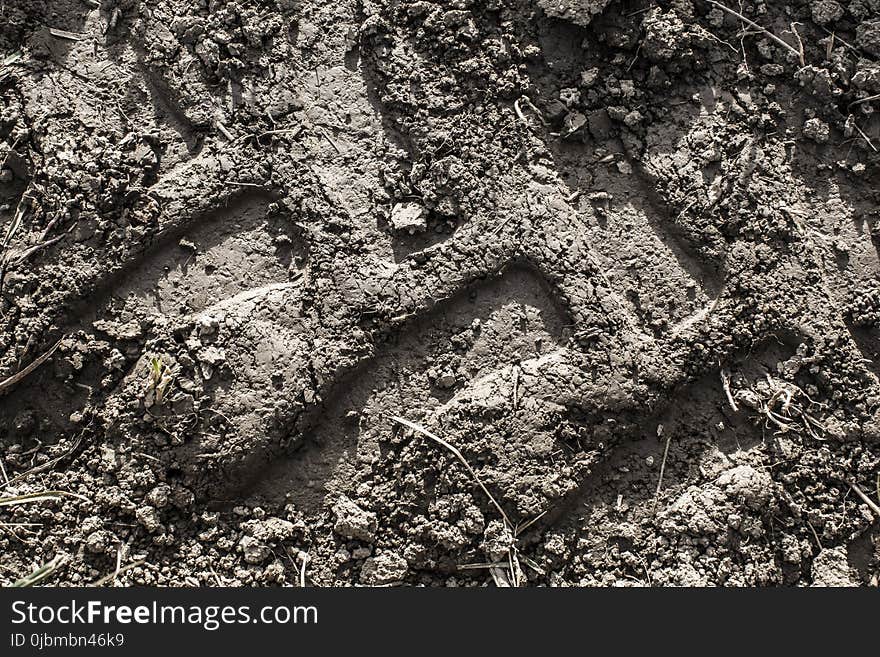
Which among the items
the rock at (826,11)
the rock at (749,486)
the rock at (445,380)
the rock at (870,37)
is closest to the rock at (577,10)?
the rock at (826,11)

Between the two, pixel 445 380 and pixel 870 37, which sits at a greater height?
pixel 870 37

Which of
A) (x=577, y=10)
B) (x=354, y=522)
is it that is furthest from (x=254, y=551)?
(x=577, y=10)

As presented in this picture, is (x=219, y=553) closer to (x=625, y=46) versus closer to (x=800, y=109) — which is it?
(x=625, y=46)

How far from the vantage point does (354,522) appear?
2.05m

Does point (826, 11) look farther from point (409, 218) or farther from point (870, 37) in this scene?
point (409, 218)

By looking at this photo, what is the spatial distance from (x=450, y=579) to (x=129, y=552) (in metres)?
0.79

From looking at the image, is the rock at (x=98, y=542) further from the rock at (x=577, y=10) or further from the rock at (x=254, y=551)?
the rock at (x=577, y=10)

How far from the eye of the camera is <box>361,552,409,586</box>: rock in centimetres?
205

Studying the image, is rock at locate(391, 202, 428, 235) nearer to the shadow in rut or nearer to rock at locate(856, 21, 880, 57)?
the shadow in rut

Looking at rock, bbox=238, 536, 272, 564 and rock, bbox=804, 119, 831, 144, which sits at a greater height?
rock, bbox=804, 119, 831, 144

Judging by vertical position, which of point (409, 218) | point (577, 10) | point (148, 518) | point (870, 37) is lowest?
point (148, 518)

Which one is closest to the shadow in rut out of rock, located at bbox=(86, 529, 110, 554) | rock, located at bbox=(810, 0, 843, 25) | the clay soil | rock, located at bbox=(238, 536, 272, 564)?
the clay soil

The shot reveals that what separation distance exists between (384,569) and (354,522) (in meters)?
0.14

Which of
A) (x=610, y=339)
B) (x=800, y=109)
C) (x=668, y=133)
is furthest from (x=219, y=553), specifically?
(x=800, y=109)
